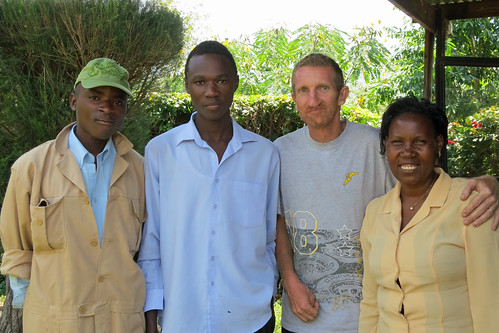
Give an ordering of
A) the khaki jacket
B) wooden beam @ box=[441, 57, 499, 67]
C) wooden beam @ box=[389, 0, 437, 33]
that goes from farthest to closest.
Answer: wooden beam @ box=[441, 57, 499, 67] < wooden beam @ box=[389, 0, 437, 33] < the khaki jacket

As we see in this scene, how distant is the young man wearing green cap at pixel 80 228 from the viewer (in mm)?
2455

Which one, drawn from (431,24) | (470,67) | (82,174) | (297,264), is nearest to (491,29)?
(470,67)

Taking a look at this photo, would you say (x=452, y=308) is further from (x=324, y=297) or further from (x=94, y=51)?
(x=94, y=51)

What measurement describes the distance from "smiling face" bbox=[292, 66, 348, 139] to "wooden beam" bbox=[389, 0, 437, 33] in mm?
2337

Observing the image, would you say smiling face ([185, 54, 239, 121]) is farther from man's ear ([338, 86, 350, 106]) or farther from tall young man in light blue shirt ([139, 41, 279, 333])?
man's ear ([338, 86, 350, 106])

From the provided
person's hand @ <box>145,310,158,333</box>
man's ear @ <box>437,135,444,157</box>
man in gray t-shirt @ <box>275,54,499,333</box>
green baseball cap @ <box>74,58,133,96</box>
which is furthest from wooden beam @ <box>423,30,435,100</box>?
person's hand @ <box>145,310,158,333</box>

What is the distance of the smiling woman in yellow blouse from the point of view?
222 cm

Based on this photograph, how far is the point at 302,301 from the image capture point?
2768 millimetres

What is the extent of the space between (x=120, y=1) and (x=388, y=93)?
904 cm

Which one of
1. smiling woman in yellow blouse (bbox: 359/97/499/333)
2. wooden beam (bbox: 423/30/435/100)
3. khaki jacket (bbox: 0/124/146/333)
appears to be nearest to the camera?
smiling woman in yellow blouse (bbox: 359/97/499/333)

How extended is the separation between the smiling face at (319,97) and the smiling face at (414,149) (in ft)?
1.46

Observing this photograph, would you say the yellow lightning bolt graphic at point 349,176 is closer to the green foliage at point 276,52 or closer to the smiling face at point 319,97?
the smiling face at point 319,97

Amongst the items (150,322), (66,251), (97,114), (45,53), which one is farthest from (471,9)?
(66,251)

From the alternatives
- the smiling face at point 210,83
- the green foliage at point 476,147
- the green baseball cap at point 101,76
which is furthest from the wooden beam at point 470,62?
the green baseball cap at point 101,76
